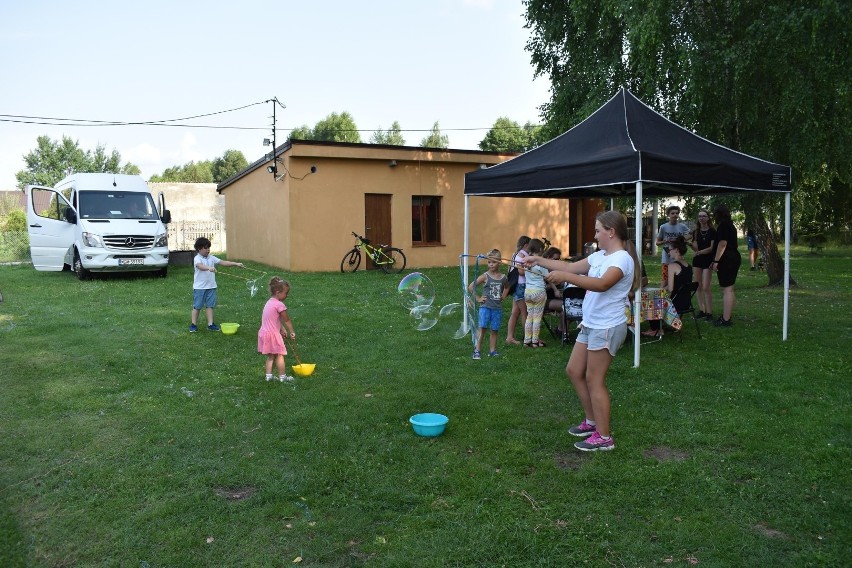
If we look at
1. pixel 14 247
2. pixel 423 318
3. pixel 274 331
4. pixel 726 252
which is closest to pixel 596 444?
pixel 274 331

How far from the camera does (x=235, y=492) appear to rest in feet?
13.6

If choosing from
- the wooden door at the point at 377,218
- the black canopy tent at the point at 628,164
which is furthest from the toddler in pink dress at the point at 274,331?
the wooden door at the point at 377,218

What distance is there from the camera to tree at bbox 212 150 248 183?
74875 mm

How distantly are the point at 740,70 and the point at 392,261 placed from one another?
9.85 meters

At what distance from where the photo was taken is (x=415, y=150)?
1986 cm

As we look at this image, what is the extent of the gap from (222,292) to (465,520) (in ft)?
36.5

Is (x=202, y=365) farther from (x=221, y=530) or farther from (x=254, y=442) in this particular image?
(x=221, y=530)

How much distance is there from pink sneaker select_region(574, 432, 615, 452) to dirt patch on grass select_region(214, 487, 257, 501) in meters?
2.29

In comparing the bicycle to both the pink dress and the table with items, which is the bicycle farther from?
the pink dress

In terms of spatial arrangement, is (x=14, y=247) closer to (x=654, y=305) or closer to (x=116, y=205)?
(x=116, y=205)

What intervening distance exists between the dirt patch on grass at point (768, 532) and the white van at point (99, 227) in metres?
15.3

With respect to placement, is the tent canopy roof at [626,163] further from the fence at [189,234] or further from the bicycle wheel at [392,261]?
the fence at [189,234]

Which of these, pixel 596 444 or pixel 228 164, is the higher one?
pixel 228 164

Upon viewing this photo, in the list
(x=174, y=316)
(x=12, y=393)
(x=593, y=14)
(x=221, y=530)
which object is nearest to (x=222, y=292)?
(x=174, y=316)
